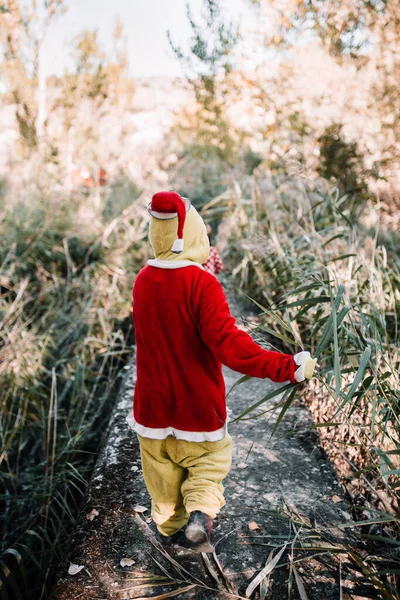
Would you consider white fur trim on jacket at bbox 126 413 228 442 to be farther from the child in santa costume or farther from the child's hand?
the child's hand

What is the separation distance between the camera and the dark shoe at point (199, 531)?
1.64 meters

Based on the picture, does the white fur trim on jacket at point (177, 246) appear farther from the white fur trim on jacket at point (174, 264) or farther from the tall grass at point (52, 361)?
the tall grass at point (52, 361)

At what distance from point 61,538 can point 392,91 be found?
599 cm

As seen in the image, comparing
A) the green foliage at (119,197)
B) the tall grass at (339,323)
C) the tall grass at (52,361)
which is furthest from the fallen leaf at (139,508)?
the green foliage at (119,197)

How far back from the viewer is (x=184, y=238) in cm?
172

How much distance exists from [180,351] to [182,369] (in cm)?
7

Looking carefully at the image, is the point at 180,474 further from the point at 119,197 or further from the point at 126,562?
the point at 119,197

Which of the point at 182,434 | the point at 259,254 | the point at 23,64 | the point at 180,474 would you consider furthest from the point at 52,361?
the point at 23,64

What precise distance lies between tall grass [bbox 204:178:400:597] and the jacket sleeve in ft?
0.48

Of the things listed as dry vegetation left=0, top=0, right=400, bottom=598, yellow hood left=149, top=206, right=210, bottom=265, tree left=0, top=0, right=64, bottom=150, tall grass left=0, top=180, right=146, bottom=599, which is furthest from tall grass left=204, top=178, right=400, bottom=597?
tree left=0, top=0, right=64, bottom=150

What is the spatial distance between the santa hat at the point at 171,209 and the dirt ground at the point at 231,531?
0.75 m

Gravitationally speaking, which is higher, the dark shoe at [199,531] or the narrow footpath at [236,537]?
the dark shoe at [199,531]

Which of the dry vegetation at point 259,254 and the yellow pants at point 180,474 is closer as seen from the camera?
the yellow pants at point 180,474

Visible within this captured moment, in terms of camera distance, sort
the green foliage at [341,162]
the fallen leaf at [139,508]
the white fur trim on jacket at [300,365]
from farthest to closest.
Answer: the green foliage at [341,162] < the fallen leaf at [139,508] < the white fur trim on jacket at [300,365]
